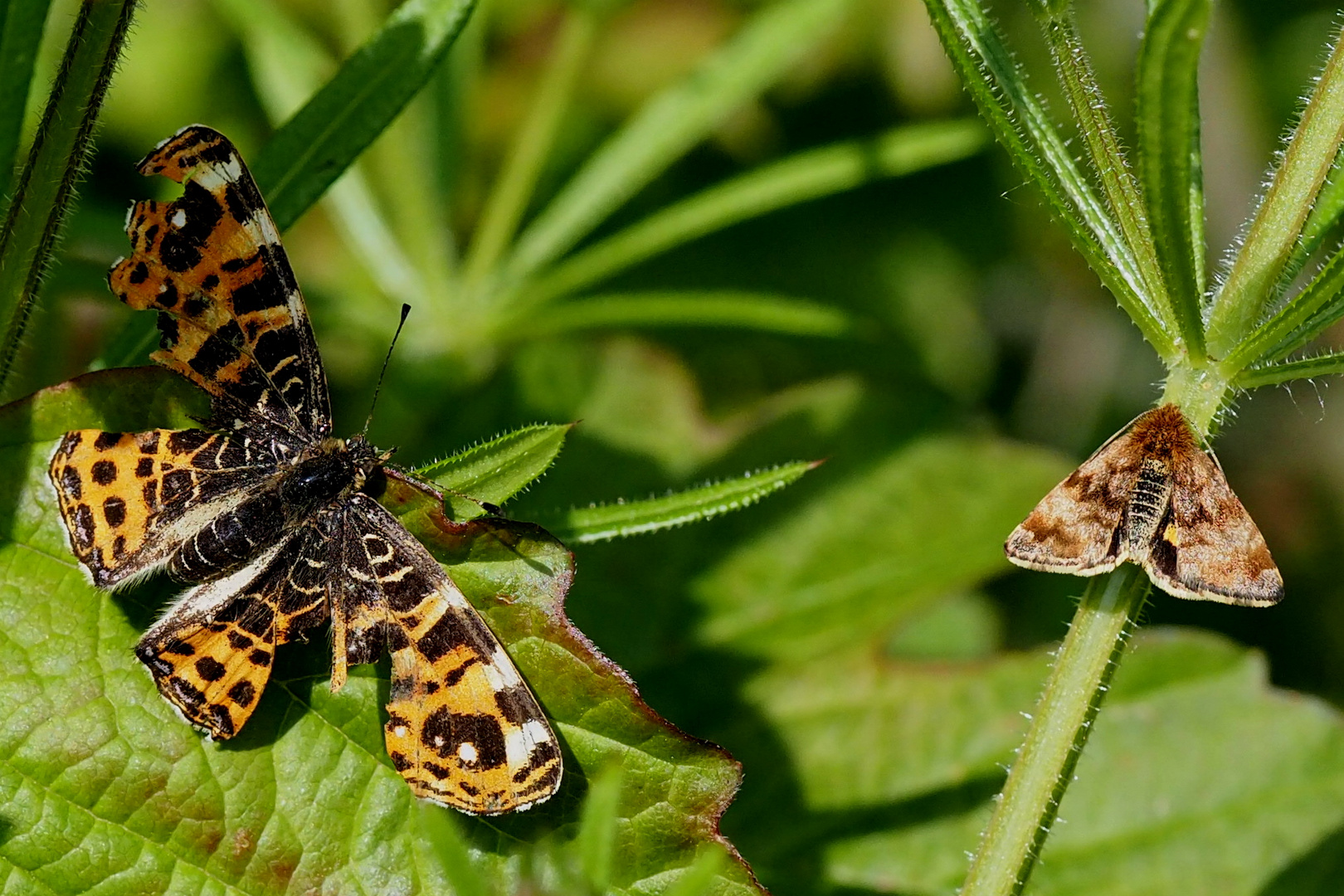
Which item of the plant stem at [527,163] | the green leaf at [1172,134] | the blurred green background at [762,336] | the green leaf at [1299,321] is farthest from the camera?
the plant stem at [527,163]

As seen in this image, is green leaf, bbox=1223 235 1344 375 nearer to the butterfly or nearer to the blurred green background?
the blurred green background

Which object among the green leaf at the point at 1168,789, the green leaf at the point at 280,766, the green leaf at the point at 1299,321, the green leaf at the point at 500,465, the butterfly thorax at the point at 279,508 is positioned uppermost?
the green leaf at the point at 1299,321

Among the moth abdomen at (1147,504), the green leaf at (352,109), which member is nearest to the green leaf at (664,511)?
the moth abdomen at (1147,504)

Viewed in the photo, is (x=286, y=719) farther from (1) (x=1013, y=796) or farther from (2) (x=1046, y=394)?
(2) (x=1046, y=394)

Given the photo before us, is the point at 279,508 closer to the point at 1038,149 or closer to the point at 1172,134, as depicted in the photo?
the point at 1038,149

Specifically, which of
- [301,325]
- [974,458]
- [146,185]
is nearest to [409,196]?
[146,185]

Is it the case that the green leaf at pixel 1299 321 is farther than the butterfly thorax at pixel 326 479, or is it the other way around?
the butterfly thorax at pixel 326 479

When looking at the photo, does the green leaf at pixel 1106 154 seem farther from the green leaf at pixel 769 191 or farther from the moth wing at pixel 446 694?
the green leaf at pixel 769 191
